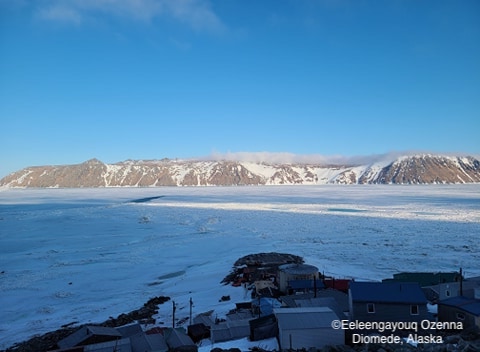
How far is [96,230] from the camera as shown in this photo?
160ft

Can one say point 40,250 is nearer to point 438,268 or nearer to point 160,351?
point 160,351

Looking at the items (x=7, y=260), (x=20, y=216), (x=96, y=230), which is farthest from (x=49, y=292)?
(x=20, y=216)

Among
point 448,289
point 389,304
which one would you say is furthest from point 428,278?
point 389,304

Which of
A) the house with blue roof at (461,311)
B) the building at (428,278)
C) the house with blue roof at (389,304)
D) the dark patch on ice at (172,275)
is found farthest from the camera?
the dark patch on ice at (172,275)

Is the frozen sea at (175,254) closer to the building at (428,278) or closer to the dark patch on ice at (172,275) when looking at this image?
the dark patch on ice at (172,275)

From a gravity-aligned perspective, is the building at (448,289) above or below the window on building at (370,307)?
below

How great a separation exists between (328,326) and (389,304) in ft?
11.8

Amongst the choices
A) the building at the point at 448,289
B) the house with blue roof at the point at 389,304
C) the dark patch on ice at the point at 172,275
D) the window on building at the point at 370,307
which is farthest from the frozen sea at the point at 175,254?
the window on building at the point at 370,307

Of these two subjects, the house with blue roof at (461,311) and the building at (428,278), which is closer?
the house with blue roof at (461,311)

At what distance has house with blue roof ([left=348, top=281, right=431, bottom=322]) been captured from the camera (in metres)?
15.7

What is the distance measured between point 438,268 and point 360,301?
14847 mm

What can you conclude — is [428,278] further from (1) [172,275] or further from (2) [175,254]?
(2) [175,254]

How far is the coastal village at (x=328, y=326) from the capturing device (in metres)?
13.7

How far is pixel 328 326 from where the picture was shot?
13.8 m
